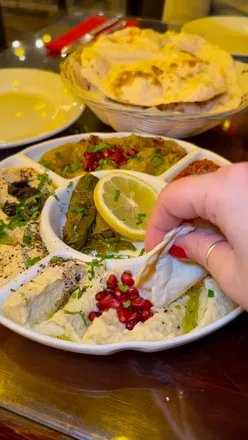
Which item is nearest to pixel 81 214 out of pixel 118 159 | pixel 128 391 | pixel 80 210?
pixel 80 210

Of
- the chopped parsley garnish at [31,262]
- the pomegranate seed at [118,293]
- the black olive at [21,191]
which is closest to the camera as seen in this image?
the pomegranate seed at [118,293]

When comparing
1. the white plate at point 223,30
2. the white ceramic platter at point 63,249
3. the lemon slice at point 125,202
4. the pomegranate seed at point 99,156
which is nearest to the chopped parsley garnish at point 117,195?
the lemon slice at point 125,202

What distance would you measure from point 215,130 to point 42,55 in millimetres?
1216

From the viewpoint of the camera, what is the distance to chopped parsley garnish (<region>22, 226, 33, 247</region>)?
1.46 m

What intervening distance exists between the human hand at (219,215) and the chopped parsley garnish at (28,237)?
21.6 inches

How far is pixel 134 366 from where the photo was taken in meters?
1.15

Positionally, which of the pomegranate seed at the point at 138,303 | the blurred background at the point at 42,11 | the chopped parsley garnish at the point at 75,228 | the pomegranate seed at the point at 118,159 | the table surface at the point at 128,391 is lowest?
the blurred background at the point at 42,11

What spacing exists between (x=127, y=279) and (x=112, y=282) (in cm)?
4

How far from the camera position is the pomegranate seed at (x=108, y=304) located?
4.02ft

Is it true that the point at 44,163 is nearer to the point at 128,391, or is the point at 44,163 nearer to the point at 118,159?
the point at 118,159

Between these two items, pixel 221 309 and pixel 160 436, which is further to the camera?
pixel 221 309

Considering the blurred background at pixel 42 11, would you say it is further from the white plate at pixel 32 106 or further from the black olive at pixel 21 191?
the black olive at pixel 21 191

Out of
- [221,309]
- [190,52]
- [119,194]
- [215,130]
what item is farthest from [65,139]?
[221,309]

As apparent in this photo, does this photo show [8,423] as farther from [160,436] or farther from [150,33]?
[150,33]
